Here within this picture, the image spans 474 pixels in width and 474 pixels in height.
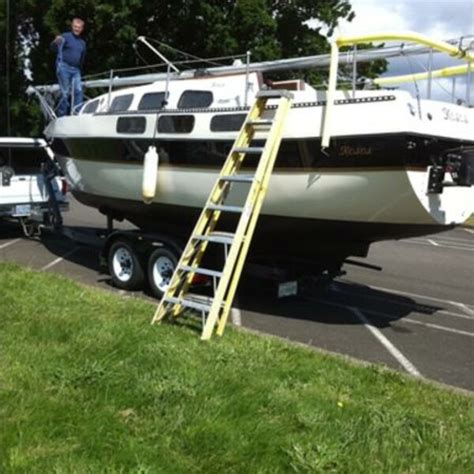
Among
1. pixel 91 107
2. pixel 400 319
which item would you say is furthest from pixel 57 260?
pixel 400 319

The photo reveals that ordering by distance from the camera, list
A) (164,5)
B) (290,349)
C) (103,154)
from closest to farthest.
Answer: (290,349), (103,154), (164,5)

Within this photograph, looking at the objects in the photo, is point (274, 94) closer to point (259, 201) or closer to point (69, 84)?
point (259, 201)

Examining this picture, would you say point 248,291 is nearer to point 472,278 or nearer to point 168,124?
point 168,124

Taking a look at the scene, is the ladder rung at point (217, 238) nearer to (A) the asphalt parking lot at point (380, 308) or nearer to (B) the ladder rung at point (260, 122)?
(A) the asphalt parking lot at point (380, 308)

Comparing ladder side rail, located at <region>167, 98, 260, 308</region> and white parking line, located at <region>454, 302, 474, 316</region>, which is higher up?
ladder side rail, located at <region>167, 98, 260, 308</region>

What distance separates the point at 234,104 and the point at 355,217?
2113 mm

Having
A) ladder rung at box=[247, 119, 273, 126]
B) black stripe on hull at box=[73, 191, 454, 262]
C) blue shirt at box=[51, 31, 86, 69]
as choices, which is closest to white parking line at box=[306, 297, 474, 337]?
black stripe on hull at box=[73, 191, 454, 262]

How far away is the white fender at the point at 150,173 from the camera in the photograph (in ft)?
28.7

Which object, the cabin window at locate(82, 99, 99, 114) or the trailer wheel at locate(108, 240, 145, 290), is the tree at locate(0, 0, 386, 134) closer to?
the cabin window at locate(82, 99, 99, 114)

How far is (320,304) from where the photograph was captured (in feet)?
29.5

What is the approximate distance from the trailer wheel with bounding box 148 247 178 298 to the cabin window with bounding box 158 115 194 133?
1.49 m

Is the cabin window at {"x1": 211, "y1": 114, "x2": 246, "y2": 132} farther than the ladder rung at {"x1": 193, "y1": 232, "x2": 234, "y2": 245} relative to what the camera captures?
Yes

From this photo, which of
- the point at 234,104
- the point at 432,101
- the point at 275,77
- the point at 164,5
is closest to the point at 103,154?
the point at 234,104

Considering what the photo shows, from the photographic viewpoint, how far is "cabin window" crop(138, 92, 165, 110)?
925 cm
